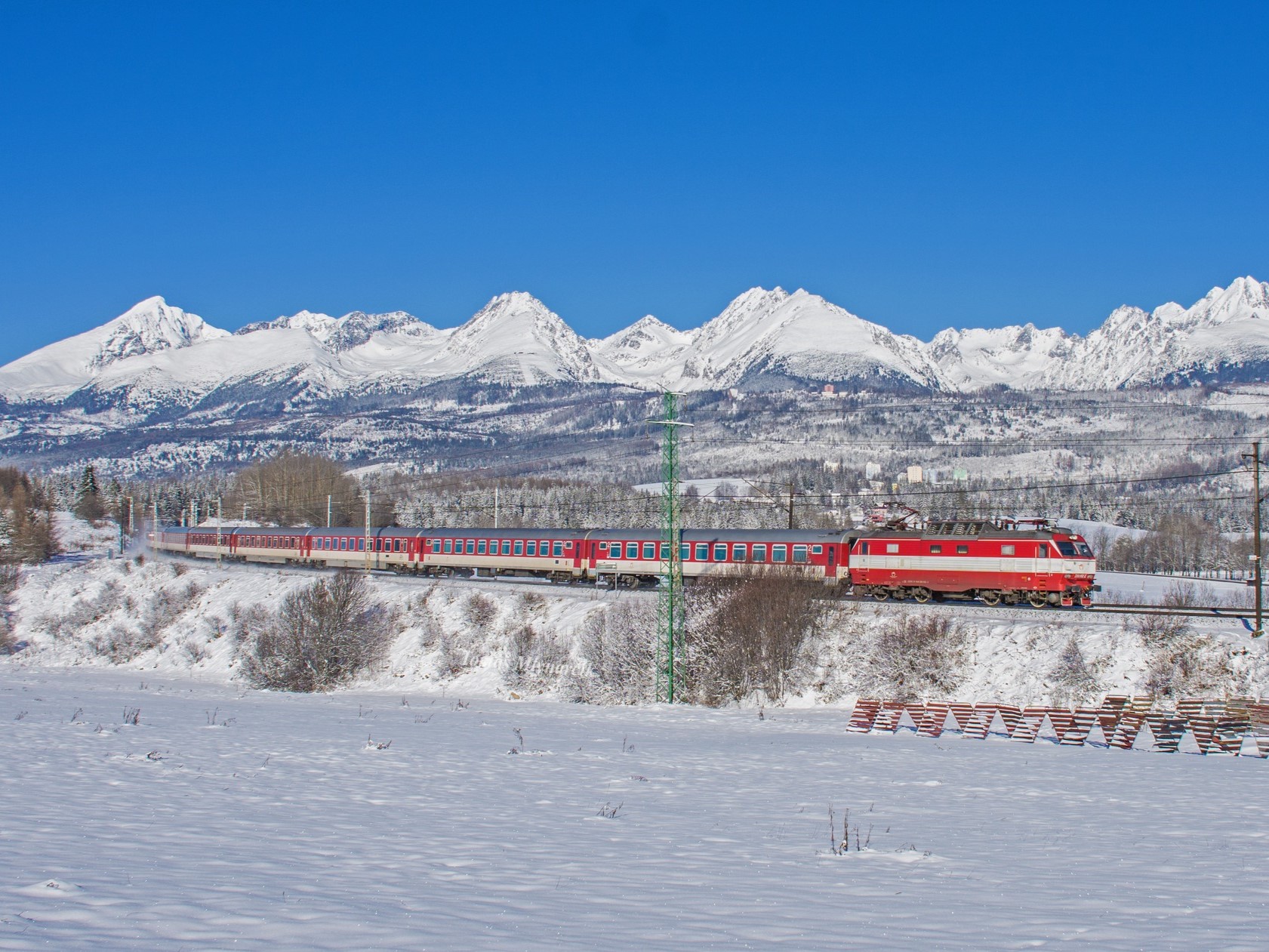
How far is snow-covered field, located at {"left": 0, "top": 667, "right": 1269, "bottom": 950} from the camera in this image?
30.5 ft

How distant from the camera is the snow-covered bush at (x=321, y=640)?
168 ft

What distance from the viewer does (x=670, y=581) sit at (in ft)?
125

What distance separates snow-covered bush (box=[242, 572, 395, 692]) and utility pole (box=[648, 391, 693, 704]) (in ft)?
56.3

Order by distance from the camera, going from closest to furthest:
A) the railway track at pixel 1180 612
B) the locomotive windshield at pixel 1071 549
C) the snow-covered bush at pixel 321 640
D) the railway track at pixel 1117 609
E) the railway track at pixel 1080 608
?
the railway track at pixel 1180 612 < the railway track at pixel 1117 609 < the railway track at pixel 1080 608 < the locomotive windshield at pixel 1071 549 < the snow-covered bush at pixel 321 640

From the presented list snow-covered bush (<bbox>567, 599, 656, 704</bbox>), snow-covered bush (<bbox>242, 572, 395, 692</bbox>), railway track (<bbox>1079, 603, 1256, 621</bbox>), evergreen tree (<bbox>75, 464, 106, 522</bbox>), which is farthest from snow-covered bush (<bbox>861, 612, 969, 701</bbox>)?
evergreen tree (<bbox>75, 464, 106, 522</bbox>)

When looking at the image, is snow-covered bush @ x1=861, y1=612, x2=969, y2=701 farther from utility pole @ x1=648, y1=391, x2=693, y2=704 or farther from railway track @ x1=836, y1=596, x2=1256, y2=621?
utility pole @ x1=648, y1=391, x2=693, y2=704

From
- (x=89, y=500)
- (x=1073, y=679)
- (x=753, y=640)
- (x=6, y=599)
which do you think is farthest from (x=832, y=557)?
(x=89, y=500)

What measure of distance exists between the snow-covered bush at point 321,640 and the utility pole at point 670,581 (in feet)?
56.3

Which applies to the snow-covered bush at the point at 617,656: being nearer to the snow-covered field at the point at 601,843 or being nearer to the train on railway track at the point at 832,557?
the train on railway track at the point at 832,557

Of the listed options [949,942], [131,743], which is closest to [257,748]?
[131,743]

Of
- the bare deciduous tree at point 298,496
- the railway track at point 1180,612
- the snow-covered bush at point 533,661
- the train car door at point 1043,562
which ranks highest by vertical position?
the bare deciduous tree at point 298,496

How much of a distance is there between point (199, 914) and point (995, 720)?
3057 centimetres

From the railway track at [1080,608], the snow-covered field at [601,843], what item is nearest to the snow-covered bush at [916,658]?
the railway track at [1080,608]

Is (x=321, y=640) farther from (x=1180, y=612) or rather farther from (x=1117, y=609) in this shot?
(x=1180, y=612)
